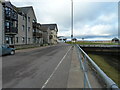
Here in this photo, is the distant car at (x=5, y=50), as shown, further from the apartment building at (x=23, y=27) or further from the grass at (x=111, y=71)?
the apartment building at (x=23, y=27)

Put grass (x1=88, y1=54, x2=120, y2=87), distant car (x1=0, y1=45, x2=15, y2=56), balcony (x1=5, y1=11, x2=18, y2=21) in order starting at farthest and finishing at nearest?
balcony (x1=5, y1=11, x2=18, y2=21) → distant car (x1=0, y1=45, x2=15, y2=56) → grass (x1=88, y1=54, x2=120, y2=87)

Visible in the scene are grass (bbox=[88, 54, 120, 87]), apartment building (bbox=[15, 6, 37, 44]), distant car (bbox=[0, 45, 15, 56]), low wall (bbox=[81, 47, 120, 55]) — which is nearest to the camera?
grass (bbox=[88, 54, 120, 87])

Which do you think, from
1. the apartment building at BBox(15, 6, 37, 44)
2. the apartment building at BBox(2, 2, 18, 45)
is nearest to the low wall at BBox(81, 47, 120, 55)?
the apartment building at BBox(15, 6, 37, 44)

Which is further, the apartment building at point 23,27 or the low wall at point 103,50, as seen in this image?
the low wall at point 103,50

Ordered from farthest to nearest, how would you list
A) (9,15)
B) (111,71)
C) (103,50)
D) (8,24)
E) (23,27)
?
1. (103,50)
2. (23,27)
3. (8,24)
4. (9,15)
5. (111,71)

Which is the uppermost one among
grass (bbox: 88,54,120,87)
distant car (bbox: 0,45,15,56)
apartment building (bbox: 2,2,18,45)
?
apartment building (bbox: 2,2,18,45)

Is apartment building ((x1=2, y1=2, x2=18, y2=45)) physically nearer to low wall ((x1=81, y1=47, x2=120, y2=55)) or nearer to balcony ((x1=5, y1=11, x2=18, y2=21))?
balcony ((x1=5, y1=11, x2=18, y2=21))

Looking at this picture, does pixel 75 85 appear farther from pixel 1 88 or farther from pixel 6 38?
pixel 6 38

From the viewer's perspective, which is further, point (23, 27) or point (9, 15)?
point (23, 27)

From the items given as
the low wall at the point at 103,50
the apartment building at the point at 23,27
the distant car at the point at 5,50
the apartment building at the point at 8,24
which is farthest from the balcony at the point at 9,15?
the low wall at the point at 103,50

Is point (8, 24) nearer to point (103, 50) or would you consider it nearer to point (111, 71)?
point (111, 71)

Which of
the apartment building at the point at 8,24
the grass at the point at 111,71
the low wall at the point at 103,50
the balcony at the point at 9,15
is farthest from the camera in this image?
the low wall at the point at 103,50

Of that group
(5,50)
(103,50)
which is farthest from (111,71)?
(103,50)

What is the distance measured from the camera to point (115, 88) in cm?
115
